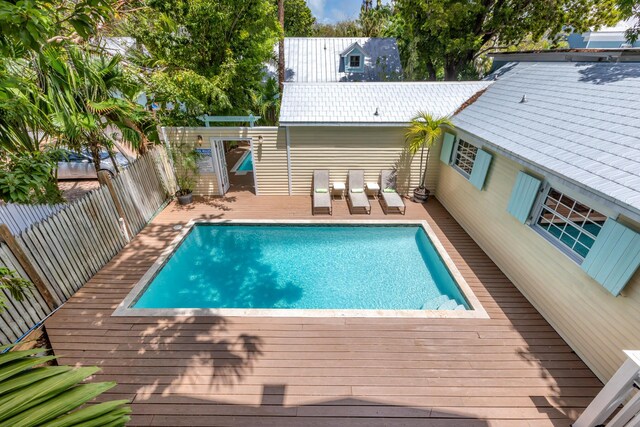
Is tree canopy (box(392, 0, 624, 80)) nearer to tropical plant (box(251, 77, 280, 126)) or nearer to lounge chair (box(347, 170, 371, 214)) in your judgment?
tropical plant (box(251, 77, 280, 126))

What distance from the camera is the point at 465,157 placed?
8.70 m

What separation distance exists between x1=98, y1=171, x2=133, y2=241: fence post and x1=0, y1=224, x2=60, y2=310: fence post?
8.05ft

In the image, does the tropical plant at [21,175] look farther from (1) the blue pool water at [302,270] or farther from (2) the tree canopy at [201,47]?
(2) the tree canopy at [201,47]

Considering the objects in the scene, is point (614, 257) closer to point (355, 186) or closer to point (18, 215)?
point (355, 186)

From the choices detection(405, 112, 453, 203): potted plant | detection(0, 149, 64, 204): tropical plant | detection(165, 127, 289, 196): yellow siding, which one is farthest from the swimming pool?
detection(0, 149, 64, 204): tropical plant

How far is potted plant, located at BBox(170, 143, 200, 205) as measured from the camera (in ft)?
32.2

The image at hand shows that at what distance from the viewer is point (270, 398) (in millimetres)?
4156

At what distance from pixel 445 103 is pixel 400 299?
24.3 ft

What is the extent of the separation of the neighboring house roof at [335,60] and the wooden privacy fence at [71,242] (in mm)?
13308

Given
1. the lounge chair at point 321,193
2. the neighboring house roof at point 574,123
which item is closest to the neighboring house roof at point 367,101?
the neighboring house roof at point 574,123

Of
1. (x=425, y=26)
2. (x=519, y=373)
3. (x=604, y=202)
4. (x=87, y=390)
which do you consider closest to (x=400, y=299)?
(x=519, y=373)

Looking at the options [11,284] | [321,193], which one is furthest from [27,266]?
[321,193]

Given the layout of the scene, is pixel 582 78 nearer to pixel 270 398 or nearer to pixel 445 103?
pixel 445 103

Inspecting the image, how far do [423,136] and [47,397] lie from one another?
9.92 metres
